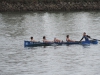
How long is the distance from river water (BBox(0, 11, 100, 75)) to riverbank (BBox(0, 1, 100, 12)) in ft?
41.5

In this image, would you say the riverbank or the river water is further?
the riverbank

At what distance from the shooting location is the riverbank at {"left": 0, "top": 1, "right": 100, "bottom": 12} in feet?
304

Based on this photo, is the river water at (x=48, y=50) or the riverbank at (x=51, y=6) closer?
the river water at (x=48, y=50)

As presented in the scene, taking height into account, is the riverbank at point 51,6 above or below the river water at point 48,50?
above

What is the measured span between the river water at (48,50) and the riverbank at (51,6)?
12642mm

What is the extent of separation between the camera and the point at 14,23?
2896 inches

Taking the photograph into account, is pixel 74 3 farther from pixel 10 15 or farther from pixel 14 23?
pixel 14 23

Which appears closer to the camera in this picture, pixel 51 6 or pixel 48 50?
pixel 48 50

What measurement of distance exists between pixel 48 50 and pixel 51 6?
46790 mm

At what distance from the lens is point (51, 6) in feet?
306

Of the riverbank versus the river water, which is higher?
the riverbank

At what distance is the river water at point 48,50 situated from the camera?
38062 mm

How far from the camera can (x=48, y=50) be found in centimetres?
4741

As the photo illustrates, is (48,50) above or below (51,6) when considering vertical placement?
below
